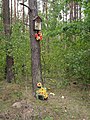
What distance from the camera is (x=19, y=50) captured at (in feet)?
31.4

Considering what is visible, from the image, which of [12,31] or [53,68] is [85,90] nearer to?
[53,68]

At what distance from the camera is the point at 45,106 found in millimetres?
7016

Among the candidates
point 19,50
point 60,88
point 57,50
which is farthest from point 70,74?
point 19,50

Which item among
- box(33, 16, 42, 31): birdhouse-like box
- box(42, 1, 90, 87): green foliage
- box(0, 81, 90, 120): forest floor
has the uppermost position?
box(33, 16, 42, 31): birdhouse-like box

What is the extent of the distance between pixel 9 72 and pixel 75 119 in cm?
548

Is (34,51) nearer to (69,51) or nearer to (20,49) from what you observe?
(20,49)

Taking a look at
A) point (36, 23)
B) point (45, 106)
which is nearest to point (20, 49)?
point (36, 23)

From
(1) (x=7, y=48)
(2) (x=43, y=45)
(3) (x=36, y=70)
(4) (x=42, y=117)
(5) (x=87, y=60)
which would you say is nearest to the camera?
(4) (x=42, y=117)

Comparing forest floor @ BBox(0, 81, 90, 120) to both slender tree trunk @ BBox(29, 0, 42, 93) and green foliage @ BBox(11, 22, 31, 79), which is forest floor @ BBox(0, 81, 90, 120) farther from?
green foliage @ BBox(11, 22, 31, 79)

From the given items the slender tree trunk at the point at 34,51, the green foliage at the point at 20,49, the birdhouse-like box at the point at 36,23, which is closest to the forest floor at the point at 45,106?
the slender tree trunk at the point at 34,51

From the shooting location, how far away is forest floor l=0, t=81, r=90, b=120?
6336mm

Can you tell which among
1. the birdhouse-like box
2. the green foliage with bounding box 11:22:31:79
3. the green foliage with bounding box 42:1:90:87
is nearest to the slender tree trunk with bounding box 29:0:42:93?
the birdhouse-like box

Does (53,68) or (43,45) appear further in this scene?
(53,68)

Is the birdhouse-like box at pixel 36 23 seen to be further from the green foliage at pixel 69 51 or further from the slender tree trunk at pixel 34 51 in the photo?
the green foliage at pixel 69 51
